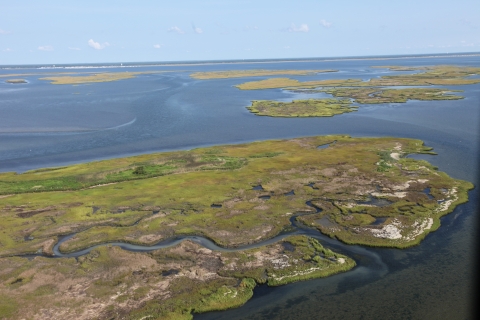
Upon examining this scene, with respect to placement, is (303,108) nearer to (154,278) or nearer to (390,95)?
(390,95)

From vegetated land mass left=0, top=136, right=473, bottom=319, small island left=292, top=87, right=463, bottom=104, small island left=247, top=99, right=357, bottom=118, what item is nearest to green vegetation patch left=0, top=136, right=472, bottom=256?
vegetated land mass left=0, top=136, right=473, bottom=319

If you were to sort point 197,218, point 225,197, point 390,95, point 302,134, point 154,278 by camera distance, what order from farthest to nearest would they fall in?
point 390,95 < point 302,134 < point 225,197 < point 197,218 < point 154,278

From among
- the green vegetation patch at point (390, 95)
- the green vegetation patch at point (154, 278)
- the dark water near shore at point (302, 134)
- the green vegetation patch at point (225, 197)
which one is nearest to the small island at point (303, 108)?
the dark water near shore at point (302, 134)

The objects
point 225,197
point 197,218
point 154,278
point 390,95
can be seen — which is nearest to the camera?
point 154,278

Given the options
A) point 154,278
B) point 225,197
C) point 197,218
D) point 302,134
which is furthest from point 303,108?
point 154,278

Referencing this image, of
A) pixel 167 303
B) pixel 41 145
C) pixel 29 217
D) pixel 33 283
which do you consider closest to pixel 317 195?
pixel 167 303

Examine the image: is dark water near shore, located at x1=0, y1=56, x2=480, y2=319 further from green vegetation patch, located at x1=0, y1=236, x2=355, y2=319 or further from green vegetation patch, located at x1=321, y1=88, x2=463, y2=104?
green vegetation patch, located at x1=321, y1=88, x2=463, y2=104

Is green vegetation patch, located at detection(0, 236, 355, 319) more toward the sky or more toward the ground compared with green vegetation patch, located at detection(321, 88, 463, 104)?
more toward the ground

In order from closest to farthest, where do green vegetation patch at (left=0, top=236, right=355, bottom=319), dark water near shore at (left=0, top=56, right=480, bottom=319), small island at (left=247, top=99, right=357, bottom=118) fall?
green vegetation patch at (left=0, top=236, right=355, bottom=319), dark water near shore at (left=0, top=56, right=480, bottom=319), small island at (left=247, top=99, right=357, bottom=118)
